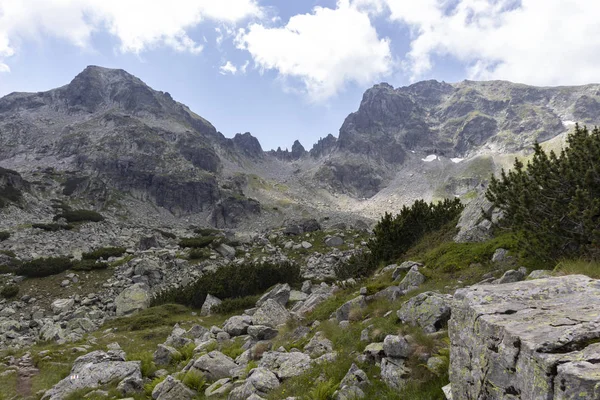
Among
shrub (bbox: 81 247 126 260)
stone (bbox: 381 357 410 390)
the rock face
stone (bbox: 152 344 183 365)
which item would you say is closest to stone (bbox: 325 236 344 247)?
shrub (bbox: 81 247 126 260)

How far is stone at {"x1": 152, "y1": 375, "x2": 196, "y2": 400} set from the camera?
9.91 m

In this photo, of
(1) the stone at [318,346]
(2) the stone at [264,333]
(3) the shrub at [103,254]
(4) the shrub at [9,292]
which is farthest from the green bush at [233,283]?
(1) the stone at [318,346]

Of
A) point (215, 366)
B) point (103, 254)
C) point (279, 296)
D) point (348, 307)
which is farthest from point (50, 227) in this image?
point (348, 307)

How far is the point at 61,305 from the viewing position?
2617cm

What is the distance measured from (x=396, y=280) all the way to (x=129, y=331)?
16923mm

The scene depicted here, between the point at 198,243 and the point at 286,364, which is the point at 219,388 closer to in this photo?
the point at 286,364

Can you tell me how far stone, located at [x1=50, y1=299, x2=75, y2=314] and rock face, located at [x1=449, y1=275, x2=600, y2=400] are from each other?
2966 cm

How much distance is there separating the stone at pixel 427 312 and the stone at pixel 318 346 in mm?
2473

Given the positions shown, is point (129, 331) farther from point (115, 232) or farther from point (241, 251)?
point (115, 232)

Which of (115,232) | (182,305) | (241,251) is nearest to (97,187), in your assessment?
(115,232)

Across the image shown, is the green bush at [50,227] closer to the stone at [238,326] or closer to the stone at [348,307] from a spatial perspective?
the stone at [238,326]

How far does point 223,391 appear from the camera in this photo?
9.63 metres

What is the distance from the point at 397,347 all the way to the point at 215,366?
6883mm

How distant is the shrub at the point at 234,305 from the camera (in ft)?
78.8
